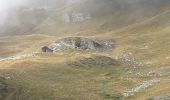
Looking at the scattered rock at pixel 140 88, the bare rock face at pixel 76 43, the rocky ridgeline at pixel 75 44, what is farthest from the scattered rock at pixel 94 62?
the bare rock face at pixel 76 43

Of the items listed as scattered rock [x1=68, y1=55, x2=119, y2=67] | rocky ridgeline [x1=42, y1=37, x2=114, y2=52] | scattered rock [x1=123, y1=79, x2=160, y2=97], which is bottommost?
scattered rock [x1=123, y1=79, x2=160, y2=97]

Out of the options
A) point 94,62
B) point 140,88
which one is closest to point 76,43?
point 94,62

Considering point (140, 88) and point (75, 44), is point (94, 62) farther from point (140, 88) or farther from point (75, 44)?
point (75, 44)

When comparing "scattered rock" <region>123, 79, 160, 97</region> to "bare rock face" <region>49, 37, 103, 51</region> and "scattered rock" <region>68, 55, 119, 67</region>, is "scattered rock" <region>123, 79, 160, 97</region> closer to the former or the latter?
"scattered rock" <region>68, 55, 119, 67</region>

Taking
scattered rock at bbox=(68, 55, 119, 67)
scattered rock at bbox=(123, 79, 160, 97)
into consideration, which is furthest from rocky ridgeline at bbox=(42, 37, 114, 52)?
scattered rock at bbox=(123, 79, 160, 97)

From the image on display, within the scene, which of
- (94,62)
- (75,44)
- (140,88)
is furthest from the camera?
(75,44)

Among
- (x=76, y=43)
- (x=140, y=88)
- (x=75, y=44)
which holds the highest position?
(x=76, y=43)

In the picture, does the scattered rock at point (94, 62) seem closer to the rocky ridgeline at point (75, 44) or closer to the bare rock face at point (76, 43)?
the rocky ridgeline at point (75, 44)

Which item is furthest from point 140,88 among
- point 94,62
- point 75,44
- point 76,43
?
point 76,43

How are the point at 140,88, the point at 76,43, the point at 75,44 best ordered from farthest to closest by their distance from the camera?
1. the point at 76,43
2. the point at 75,44
3. the point at 140,88

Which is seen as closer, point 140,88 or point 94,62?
point 140,88

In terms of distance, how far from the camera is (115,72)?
94438 millimetres

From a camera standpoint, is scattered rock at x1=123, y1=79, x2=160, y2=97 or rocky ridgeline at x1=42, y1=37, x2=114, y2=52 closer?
scattered rock at x1=123, y1=79, x2=160, y2=97

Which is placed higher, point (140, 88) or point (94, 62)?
point (94, 62)
